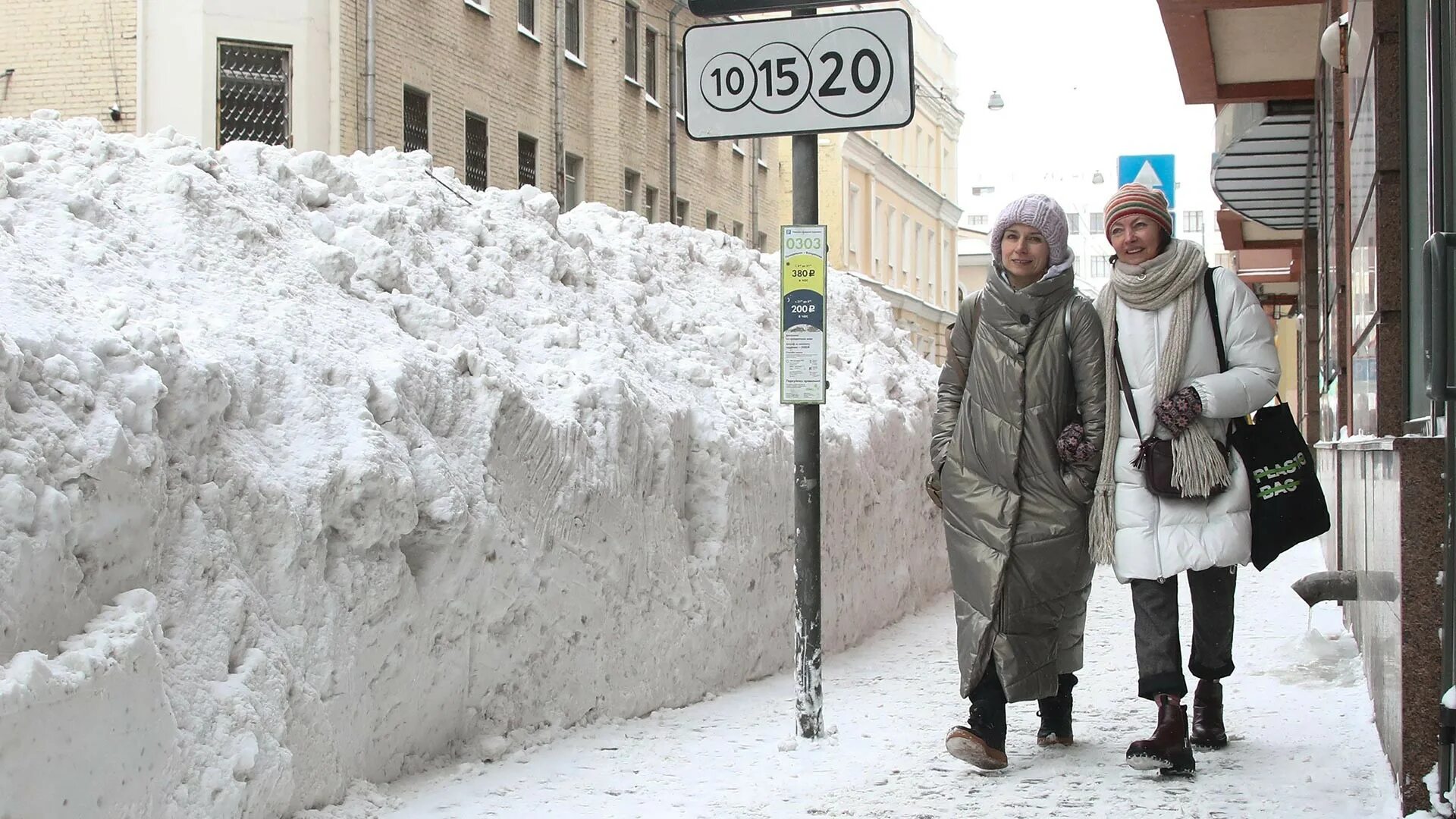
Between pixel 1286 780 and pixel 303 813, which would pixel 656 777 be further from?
pixel 1286 780

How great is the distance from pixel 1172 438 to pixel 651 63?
2682cm

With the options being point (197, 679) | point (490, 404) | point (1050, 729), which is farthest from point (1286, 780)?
point (197, 679)

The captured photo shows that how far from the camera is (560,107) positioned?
2653 cm

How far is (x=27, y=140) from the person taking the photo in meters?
5.82

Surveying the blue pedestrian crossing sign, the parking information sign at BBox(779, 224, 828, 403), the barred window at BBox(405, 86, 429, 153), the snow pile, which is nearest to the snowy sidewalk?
the snow pile

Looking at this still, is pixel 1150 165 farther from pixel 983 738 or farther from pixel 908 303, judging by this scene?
pixel 908 303

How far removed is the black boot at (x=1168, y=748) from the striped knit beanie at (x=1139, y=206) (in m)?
1.50

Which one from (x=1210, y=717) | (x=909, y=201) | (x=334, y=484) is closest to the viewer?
(x=334, y=484)

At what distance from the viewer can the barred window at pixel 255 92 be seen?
2070 centimetres

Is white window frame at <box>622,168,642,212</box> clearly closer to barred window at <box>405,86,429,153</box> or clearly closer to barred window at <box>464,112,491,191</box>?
barred window at <box>464,112,491,191</box>

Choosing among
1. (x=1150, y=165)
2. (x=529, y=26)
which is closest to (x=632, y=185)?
(x=529, y=26)

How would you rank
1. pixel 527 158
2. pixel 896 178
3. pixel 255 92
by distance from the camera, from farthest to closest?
pixel 896 178 < pixel 527 158 < pixel 255 92

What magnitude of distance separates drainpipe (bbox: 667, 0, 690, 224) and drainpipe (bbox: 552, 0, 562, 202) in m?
4.54

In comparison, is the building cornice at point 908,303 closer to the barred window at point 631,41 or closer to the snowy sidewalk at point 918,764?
the barred window at point 631,41
